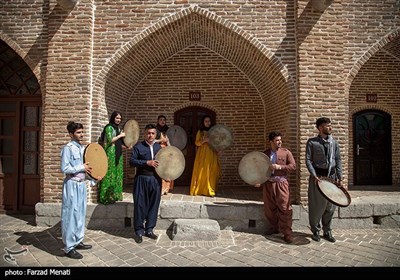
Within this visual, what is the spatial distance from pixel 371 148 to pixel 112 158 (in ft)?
25.8

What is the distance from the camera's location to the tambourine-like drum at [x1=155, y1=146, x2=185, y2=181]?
4793 millimetres

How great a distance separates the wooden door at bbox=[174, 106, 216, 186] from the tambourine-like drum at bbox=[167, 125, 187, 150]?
117 centimetres

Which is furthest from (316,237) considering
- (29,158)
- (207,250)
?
(29,158)

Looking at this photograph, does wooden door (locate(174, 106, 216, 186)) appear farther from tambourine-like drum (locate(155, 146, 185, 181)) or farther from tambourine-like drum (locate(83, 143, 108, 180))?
tambourine-like drum (locate(83, 143, 108, 180))

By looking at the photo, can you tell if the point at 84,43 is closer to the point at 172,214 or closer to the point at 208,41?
the point at 208,41

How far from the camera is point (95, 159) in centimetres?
433

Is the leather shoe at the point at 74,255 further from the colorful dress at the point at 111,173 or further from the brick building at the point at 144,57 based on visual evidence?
the brick building at the point at 144,57

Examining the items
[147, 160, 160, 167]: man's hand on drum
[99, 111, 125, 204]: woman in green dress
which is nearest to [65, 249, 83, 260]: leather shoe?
[99, 111, 125, 204]: woman in green dress

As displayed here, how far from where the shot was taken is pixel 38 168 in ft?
Answer: 21.3

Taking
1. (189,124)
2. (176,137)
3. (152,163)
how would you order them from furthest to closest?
(189,124)
(176,137)
(152,163)

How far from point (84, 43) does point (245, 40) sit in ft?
11.1

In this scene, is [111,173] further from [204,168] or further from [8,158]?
[8,158]

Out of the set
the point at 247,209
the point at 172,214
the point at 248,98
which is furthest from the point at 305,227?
the point at 248,98

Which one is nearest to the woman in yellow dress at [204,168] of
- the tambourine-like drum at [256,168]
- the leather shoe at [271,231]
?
the tambourine-like drum at [256,168]
